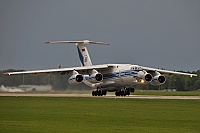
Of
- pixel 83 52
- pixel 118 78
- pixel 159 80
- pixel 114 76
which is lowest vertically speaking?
pixel 159 80

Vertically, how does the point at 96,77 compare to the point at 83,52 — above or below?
below

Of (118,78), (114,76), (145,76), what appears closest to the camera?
(145,76)

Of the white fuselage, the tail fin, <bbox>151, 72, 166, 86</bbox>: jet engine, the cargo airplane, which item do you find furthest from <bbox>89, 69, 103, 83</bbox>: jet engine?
the tail fin

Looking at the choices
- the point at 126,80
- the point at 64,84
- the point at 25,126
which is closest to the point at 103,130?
the point at 25,126

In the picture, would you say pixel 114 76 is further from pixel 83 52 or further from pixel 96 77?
pixel 83 52

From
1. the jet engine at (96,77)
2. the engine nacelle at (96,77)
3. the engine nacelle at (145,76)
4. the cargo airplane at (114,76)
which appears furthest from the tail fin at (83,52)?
the engine nacelle at (145,76)

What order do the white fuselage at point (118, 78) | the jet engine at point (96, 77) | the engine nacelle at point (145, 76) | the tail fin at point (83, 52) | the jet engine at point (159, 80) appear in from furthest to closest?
the tail fin at point (83, 52), the jet engine at point (96, 77), the white fuselage at point (118, 78), the jet engine at point (159, 80), the engine nacelle at point (145, 76)

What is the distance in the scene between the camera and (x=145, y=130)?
66.0 ft

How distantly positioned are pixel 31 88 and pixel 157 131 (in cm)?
4753

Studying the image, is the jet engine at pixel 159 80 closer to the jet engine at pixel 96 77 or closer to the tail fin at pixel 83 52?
the jet engine at pixel 96 77

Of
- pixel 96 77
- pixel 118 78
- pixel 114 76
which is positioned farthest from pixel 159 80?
pixel 96 77

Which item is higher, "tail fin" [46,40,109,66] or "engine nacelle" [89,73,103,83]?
"tail fin" [46,40,109,66]

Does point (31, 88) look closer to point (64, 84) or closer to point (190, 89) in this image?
point (64, 84)

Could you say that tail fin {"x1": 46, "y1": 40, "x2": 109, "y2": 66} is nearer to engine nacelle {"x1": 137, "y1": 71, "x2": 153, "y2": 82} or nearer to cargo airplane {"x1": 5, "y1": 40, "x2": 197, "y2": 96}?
cargo airplane {"x1": 5, "y1": 40, "x2": 197, "y2": 96}
